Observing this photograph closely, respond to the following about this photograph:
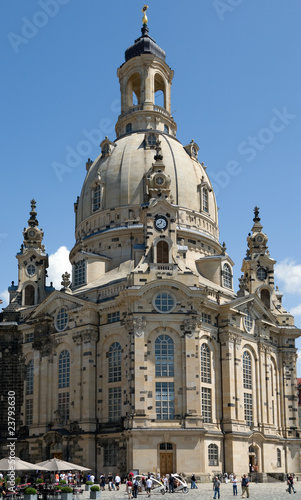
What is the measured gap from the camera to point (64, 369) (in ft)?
245

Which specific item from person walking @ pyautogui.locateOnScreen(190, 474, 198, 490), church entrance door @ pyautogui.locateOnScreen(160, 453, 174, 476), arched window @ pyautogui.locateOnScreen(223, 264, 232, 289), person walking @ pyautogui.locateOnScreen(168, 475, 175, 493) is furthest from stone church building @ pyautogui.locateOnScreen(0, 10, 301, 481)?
person walking @ pyautogui.locateOnScreen(168, 475, 175, 493)

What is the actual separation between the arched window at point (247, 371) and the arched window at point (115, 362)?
50.2ft

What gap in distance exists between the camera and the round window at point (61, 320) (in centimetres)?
7575

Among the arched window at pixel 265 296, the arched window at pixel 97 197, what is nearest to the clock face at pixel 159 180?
the arched window at pixel 97 197

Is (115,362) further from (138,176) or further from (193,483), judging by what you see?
(138,176)

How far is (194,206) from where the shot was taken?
3349 inches

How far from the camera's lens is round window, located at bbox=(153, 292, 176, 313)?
6844cm

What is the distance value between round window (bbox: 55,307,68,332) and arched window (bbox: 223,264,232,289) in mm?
19787

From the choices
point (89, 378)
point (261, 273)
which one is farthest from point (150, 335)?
point (261, 273)

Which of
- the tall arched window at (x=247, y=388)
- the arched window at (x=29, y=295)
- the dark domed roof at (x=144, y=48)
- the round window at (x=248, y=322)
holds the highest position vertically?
the dark domed roof at (x=144, y=48)

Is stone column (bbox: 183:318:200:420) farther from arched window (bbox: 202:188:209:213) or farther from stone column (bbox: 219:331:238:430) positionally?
arched window (bbox: 202:188:209:213)

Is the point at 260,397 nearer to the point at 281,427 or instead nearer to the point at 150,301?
the point at 281,427

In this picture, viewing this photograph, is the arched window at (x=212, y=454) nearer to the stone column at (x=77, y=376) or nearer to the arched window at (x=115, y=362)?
the arched window at (x=115, y=362)

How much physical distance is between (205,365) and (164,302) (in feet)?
28.4
